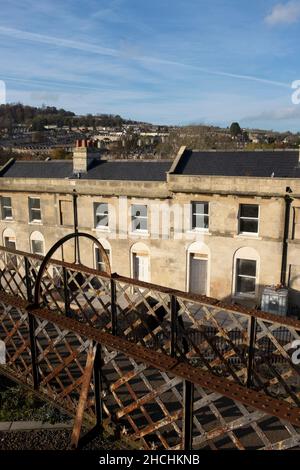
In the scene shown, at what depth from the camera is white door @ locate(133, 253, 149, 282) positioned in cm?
2577

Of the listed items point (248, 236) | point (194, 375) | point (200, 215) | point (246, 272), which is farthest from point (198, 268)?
point (194, 375)

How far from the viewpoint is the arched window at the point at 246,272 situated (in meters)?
22.6

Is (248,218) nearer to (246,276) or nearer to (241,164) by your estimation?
(246,276)

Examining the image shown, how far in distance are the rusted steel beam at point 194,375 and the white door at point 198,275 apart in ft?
59.0

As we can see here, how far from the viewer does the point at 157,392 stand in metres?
5.63

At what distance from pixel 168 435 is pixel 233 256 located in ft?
47.7

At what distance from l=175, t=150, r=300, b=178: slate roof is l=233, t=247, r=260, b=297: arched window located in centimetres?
474

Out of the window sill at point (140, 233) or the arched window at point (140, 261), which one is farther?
the arched window at point (140, 261)

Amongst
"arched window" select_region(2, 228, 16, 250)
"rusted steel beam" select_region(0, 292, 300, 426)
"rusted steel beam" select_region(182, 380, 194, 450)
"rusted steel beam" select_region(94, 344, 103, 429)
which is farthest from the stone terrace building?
"rusted steel beam" select_region(182, 380, 194, 450)

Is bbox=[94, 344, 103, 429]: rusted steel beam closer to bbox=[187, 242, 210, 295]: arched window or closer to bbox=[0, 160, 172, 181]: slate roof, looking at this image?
bbox=[187, 242, 210, 295]: arched window

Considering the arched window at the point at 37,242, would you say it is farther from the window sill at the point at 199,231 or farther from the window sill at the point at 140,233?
the window sill at the point at 199,231

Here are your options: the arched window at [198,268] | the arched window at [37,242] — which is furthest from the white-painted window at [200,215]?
the arched window at [37,242]

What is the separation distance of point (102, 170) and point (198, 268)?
34.5ft
